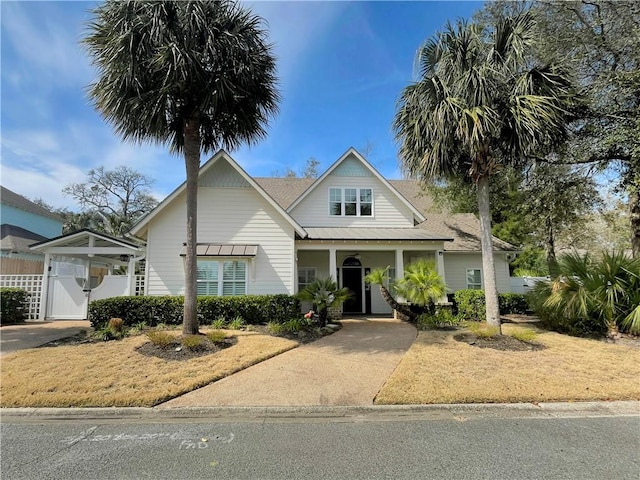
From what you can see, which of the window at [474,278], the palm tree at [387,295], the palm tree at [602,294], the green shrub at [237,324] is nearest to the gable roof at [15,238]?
the green shrub at [237,324]

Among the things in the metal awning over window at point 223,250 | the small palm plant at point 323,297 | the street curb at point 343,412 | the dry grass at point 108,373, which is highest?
the metal awning over window at point 223,250

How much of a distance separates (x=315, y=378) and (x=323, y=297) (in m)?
4.70

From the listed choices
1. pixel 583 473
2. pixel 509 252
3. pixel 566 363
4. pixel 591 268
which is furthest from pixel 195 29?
pixel 509 252

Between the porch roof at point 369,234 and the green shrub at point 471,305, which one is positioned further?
the porch roof at point 369,234

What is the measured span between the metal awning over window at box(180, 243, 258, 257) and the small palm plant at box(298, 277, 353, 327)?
286 cm

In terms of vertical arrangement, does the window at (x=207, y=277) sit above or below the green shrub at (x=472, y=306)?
above

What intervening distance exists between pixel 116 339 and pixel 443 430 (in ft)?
30.0

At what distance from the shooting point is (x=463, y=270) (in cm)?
1739

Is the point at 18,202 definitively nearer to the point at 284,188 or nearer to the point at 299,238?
the point at 284,188

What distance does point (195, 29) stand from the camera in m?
8.24

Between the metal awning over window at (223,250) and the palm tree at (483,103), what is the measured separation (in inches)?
278

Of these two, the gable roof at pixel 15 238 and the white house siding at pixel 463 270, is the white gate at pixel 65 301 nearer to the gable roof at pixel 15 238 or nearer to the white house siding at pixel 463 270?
the gable roof at pixel 15 238

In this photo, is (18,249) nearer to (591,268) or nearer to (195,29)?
(195,29)

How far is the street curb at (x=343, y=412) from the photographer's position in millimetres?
5145
